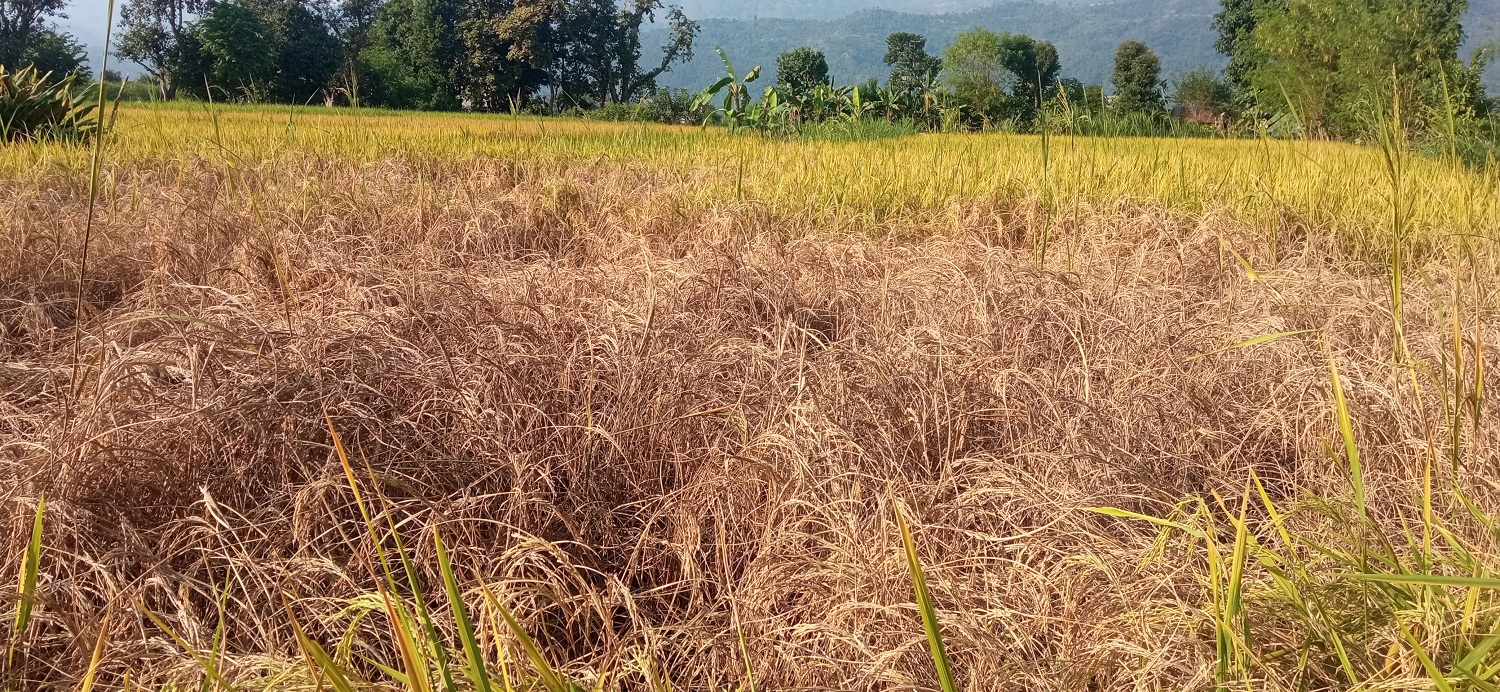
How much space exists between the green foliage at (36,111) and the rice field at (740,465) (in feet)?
7.88

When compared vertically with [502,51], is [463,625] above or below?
below

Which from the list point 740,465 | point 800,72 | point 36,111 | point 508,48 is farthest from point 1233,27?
point 740,465

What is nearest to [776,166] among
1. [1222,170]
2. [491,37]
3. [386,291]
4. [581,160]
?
[581,160]

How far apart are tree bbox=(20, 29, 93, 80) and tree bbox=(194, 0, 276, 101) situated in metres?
5.03

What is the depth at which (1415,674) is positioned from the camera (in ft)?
2.91

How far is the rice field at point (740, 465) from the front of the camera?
1.00m

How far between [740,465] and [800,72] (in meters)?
18.4

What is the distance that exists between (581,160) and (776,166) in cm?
131

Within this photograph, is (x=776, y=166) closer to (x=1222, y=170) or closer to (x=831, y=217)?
(x=831, y=217)

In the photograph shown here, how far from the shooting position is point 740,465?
4.96ft

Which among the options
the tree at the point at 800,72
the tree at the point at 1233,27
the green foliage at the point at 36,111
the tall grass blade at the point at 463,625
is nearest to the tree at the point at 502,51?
the tree at the point at 800,72

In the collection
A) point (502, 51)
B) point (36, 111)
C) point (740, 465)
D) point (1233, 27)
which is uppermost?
point (1233, 27)

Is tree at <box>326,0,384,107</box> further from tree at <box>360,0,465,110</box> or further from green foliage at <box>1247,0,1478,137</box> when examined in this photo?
green foliage at <box>1247,0,1478,137</box>

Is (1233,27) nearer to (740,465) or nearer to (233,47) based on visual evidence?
(233,47)
